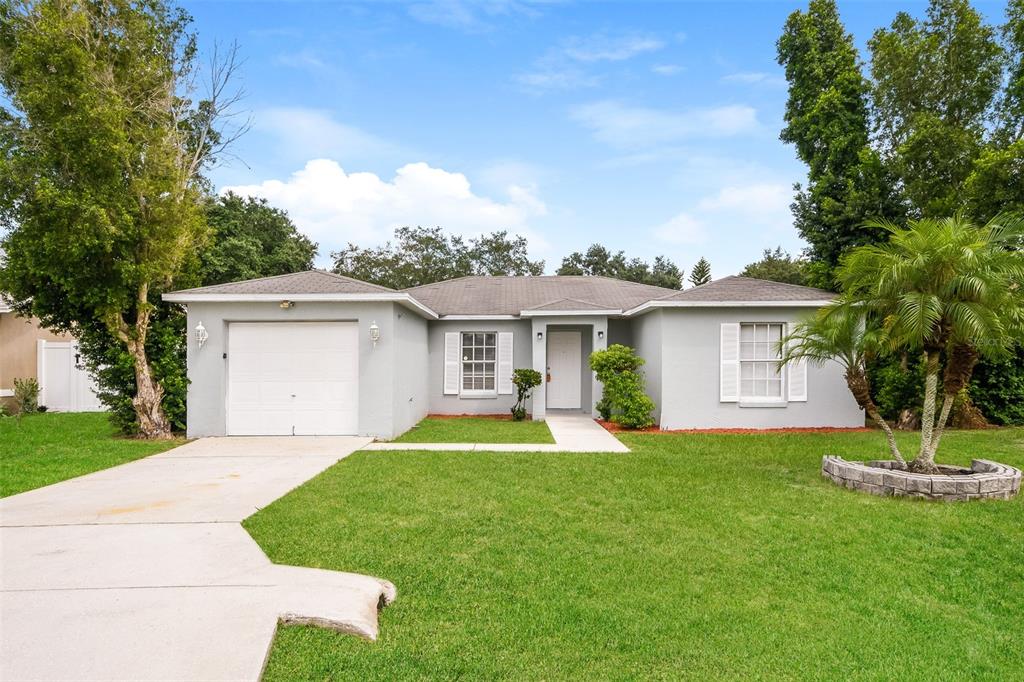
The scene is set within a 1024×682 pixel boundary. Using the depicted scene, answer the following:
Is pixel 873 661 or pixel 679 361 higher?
pixel 679 361

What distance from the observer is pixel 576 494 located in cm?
629

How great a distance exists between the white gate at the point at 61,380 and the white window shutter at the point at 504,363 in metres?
11.3

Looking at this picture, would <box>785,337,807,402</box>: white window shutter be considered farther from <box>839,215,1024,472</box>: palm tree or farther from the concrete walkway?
<box>839,215,1024,472</box>: palm tree

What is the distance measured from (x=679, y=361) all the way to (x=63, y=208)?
11.2 metres

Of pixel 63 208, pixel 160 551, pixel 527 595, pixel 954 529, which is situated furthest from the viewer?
pixel 63 208

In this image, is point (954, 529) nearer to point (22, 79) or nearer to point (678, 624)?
point (678, 624)

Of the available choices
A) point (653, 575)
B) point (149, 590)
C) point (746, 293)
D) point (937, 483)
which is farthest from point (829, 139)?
point (149, 590)

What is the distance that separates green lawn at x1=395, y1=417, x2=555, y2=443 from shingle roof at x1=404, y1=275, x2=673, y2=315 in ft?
10.1

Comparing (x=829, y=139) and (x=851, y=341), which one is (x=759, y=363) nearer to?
(x=851, y=341)

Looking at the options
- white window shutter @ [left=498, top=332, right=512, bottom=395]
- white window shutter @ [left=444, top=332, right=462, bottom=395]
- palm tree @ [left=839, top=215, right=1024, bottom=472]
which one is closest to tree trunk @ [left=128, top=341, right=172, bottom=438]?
white window shutter @ [left=444, top=332, right=462, bottom=395]

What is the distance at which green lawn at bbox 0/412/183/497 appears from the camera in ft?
23.7

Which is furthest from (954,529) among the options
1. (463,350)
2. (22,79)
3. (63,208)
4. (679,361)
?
(22,79)

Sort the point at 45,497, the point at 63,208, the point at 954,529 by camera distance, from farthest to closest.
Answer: the point at 63,208 → the point at 45,497 → the point at 954,529

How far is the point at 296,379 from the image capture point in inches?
412
